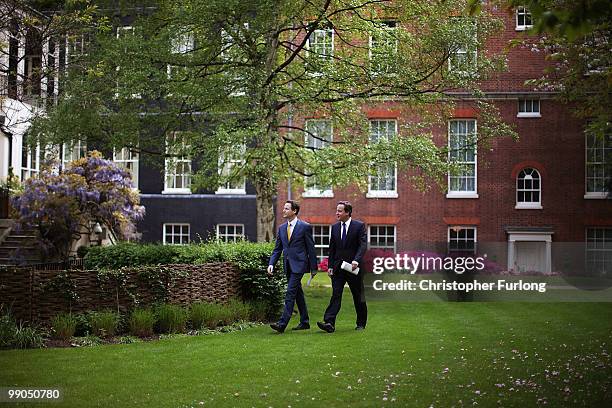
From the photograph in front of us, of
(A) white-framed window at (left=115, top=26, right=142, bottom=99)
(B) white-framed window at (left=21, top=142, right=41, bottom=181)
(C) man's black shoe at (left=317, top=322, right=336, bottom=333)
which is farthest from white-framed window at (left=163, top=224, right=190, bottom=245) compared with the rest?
(C) man's black shoe at (left=317, top=322, right=336, bottom=333)

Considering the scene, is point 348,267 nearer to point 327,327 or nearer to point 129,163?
point 327,327

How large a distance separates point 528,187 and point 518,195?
0.54m

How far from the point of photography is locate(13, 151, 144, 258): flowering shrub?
981 inches

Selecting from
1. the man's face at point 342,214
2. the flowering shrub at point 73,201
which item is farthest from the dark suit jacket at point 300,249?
the flowering shrub at point 73,201

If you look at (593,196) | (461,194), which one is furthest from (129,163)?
(593,196)

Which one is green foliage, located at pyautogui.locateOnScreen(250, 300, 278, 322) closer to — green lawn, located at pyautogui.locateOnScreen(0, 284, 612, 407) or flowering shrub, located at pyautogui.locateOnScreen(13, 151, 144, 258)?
green lawn, located at pyautogui.locateOnScreen(0, 284, 612, 407)

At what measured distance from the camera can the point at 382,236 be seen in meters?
33.6

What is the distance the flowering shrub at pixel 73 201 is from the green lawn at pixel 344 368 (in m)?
12.5

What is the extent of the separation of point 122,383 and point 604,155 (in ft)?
92.7

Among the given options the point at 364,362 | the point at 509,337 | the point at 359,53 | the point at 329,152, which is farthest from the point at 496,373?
the point at 359,53

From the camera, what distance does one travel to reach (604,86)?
16719 mm

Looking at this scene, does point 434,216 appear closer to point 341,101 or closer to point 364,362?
point 341,101

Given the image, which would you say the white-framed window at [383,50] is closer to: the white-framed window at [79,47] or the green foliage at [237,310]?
the white-framed window at [79,47]

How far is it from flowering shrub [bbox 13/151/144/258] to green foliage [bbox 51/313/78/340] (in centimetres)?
1250
